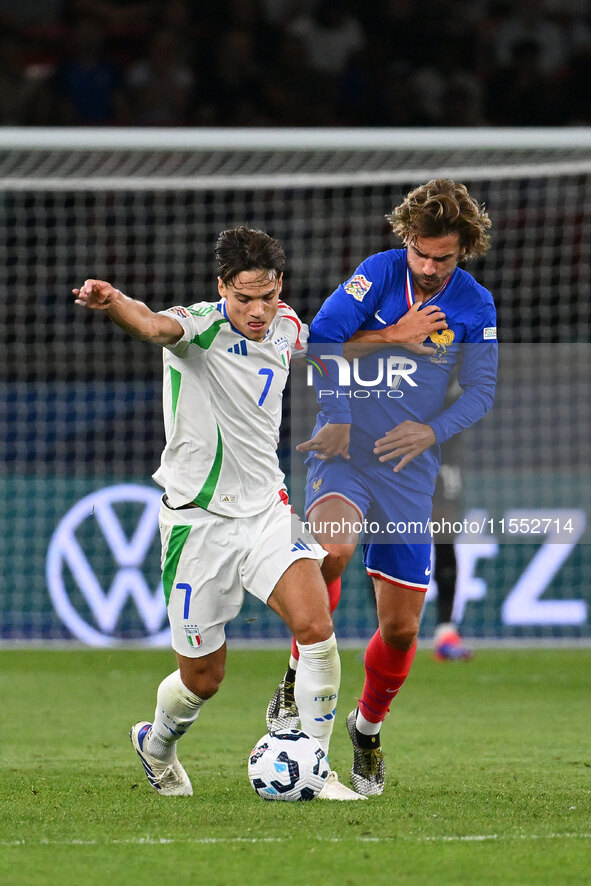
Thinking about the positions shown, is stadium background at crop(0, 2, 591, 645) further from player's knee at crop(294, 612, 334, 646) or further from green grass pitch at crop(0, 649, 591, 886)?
player's knee at crop(294, 612, 334, 646)

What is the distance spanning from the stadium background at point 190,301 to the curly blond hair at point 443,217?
3.83 metres

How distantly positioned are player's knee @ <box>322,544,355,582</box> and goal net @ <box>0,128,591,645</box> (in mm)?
4972

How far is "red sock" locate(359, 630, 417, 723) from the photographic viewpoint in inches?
213

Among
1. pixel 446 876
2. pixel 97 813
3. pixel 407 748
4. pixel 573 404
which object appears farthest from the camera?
pixel 573 404

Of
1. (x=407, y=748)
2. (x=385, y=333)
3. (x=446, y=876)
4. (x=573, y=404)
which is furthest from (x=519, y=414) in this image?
(x=446, y=876)

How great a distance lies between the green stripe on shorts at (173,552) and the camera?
16.6 ft

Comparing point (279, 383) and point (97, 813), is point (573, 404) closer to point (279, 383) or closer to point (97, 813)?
point (279, 383)

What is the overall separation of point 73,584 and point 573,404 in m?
4.24

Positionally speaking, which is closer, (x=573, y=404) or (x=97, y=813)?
(x=97, y=813)

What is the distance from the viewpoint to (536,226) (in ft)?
39.1

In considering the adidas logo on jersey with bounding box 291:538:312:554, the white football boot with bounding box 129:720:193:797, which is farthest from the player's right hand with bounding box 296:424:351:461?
the white football boot with bounding box 129:720:193:797

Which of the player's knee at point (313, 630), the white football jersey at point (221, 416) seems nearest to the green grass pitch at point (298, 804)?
the player's knee at point (313, 630)

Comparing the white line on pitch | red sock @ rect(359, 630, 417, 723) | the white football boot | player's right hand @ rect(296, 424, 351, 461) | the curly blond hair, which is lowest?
the white football boot

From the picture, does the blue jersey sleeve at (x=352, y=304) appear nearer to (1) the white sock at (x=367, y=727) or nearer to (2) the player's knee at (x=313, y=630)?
(2) the player's knee at (x=313, y=630)
